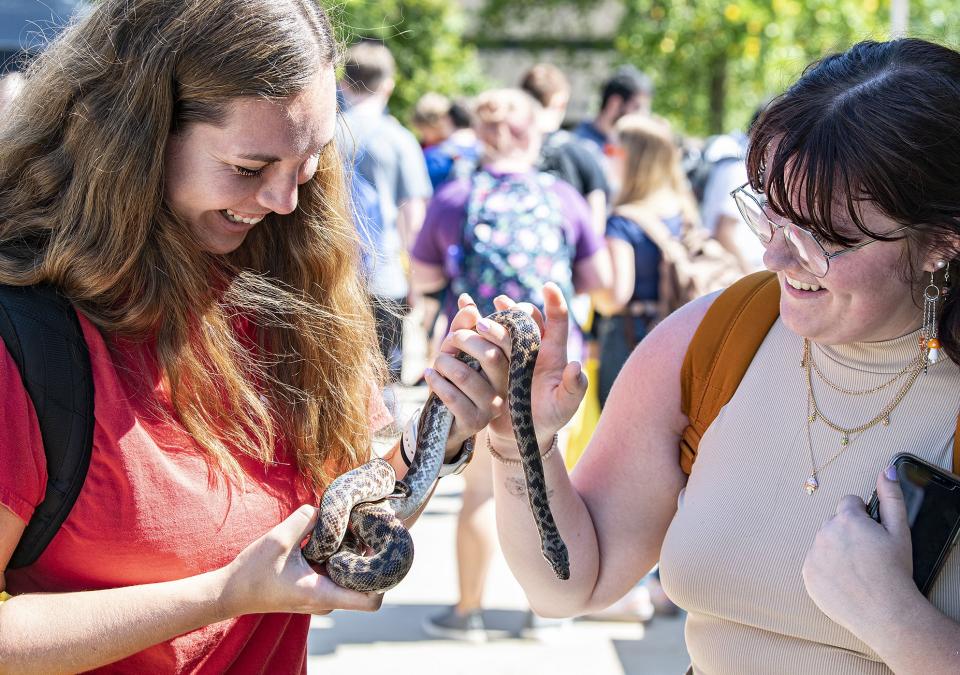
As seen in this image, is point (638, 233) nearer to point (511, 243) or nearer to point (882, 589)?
point (511, 243)

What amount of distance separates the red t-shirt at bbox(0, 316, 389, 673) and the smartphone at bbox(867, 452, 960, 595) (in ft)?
4.06

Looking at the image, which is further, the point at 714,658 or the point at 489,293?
the point at 489,293

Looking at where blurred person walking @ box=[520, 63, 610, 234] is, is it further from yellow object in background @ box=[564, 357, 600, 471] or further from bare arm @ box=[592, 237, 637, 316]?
A: yellow object in background @ box=[564, 357, 600, 471]

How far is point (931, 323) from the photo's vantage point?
2.19m

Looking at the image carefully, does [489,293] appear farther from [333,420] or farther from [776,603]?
[776,603]

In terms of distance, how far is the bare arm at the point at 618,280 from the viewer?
564cm

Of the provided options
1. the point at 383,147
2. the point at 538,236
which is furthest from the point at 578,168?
the point at 538,236

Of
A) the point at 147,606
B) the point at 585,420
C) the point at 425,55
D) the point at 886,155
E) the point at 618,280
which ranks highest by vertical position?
the point at 425,55

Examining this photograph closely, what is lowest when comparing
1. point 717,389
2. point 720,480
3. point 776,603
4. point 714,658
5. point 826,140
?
point 714,658

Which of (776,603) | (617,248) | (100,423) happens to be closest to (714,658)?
(776,603)

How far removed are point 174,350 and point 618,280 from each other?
3.76 meters

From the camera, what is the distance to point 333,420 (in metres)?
2.46

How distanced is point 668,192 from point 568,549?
156 inches

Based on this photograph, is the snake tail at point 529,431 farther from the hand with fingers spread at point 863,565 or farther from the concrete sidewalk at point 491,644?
the concrete sidewalk at point 491,644
